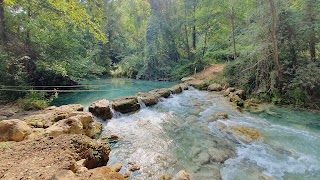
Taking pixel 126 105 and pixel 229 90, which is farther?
pixel 229 90

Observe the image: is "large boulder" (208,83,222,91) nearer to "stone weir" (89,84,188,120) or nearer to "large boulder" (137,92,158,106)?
"stone weir" (89,84,188,120)

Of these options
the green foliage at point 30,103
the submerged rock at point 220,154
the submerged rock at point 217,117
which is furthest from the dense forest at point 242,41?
the submerged rock at point 220,154

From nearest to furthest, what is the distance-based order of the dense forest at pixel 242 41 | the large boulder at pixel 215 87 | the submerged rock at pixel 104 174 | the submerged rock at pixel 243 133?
the submerged rock at pixel 104 174
the submerged rock at pixel 243 133
the dense forest at pixel 242 41
the large boulder at pixel 215 87

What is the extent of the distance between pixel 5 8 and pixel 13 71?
3513 mm

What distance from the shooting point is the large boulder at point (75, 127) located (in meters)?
4.58

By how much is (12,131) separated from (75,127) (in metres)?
1.32

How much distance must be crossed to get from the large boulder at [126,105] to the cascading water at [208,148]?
38 cm

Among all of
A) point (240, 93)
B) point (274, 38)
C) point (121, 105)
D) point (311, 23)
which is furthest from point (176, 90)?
point (311, 23)

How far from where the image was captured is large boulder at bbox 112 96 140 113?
8.04 m

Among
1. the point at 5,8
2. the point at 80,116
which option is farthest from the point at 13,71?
the point at 80,116

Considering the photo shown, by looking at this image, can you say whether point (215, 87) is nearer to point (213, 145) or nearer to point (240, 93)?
point (240, 93)

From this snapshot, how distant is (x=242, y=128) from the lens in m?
6.12

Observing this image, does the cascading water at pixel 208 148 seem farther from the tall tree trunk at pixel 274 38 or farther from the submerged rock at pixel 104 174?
the tall tree trunk at pixel 274 38

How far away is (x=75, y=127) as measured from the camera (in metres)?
4.95
